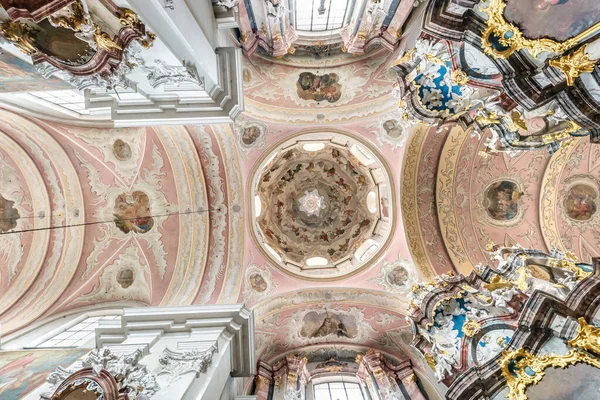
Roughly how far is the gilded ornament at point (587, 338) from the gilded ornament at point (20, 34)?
29.4ft

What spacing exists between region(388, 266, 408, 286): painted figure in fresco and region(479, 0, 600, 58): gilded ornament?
8.52m

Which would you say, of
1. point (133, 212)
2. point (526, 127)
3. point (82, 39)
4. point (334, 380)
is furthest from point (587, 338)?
point (133, 212)

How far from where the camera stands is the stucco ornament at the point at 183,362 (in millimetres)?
6453

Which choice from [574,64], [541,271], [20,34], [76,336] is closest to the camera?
[20,34]

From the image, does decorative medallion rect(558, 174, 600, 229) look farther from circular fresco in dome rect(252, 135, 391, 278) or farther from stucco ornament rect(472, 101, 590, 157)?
circular fresco in dome rect(252, 135, 391, 278)

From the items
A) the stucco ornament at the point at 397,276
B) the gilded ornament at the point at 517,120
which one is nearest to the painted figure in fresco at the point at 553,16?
the gilded ornament at the point at 517,120

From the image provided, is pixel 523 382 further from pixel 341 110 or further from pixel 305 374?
pixel 341 110

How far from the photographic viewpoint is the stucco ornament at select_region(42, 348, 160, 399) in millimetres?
5344

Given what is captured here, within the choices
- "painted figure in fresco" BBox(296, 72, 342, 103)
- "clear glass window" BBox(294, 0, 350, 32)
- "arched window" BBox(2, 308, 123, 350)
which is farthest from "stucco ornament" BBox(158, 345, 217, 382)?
"clear glass window" BBox(294, 0, 350, 32)

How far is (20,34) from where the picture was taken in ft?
13.6

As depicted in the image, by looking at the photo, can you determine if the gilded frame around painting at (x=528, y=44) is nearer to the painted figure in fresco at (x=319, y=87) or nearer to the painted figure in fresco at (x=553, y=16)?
the painted figure in fresco at (x=553, y=16)

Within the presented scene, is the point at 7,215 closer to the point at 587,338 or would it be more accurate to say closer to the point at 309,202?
the point at 309,202

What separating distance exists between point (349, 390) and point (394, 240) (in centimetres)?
568

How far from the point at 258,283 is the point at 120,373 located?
692 cm
